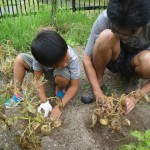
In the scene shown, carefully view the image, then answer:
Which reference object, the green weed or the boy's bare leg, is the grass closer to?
the boy's bare leg

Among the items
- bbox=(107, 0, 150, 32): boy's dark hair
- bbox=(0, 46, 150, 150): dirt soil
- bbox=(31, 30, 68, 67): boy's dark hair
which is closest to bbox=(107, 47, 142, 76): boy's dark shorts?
bbox=(0, 46, 150, 150): dirt soil

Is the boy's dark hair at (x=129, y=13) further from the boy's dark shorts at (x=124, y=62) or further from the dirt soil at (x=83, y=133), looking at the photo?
the dirt soil at (x=83, y=133)

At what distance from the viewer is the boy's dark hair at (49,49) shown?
7.82 feet

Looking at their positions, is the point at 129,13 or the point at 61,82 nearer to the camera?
the point at 129,13

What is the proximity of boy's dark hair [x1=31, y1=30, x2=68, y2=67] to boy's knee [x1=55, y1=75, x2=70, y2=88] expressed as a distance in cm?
30

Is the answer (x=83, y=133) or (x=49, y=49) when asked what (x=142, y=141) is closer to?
(x=83, y=133)

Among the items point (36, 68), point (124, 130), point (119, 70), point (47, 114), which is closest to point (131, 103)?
point (124, 130)

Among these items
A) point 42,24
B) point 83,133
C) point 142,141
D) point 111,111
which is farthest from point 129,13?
point 42,24

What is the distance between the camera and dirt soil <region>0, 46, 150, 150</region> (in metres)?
2.38

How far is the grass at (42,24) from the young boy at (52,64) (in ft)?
2.41

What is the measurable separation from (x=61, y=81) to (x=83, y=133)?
49 centimetres

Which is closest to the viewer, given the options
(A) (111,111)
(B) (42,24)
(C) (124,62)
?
(A) (111,111)

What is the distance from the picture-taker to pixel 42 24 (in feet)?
13.3

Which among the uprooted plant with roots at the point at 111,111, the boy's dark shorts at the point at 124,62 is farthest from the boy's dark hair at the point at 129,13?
the boy's dark shorts at the point at 124,62
